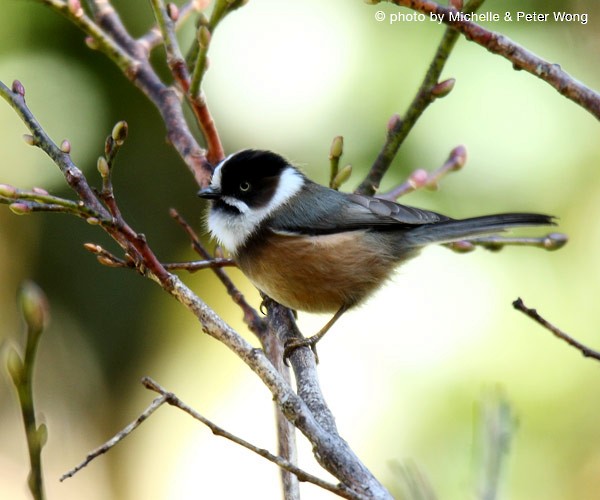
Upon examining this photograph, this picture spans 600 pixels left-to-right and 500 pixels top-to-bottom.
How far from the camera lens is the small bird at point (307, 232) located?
11.7 ft

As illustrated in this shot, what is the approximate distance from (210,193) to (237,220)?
8.7 inches

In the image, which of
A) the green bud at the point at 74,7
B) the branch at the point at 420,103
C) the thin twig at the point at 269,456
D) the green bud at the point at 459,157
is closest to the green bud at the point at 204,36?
the green bud at the point at 74,7

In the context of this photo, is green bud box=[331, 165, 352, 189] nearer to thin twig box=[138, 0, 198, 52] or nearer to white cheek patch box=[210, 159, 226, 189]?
white cheek patch box=[210, 159, 226, 189]

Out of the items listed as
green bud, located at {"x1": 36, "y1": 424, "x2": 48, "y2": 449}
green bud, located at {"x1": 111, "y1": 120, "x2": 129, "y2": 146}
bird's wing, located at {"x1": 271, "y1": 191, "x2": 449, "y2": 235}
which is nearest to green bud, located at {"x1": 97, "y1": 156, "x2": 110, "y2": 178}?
green bud, located at {"x1": 111, "y1": 120, "x2": 129, "y2": 146}

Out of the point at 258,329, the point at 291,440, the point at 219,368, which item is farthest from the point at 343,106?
the point at 291,440

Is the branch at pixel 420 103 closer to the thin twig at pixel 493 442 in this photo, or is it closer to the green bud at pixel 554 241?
the green bud at pixel 554 241

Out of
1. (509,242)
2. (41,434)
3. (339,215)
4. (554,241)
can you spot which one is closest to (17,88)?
(41,434)

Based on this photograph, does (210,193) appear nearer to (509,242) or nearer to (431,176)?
(431,176)

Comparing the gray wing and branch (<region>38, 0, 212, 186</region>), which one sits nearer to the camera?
branch (<region>38, 0, 212, 186</region>)

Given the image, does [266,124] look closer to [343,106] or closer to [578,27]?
[343,106]

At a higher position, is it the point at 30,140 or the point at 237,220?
the point at 30,140

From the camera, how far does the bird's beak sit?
3508 millimetres

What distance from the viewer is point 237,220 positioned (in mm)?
3686

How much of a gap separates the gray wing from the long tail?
0.28 ft
